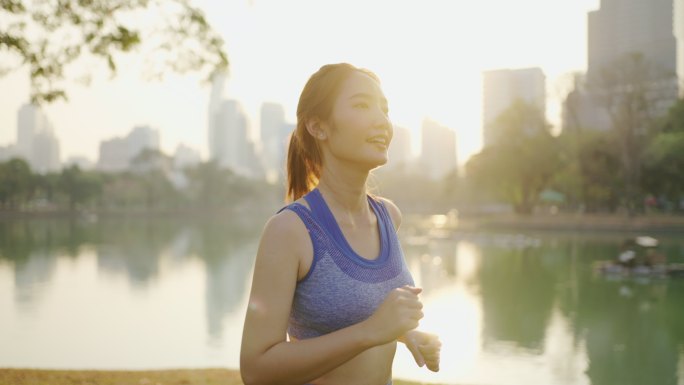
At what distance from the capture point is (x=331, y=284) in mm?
1382

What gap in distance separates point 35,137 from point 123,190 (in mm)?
114786

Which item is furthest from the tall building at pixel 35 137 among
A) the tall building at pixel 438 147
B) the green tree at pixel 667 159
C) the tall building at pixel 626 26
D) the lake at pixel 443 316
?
the lake at pixel 443 316

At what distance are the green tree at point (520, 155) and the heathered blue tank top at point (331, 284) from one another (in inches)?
1817

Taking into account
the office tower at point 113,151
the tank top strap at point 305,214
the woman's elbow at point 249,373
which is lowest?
the office tower at point 113,151

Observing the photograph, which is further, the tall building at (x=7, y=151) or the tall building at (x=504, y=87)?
the tall building at (x=7, y=151)

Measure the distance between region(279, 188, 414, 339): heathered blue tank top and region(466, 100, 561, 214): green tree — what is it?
46.2 metres

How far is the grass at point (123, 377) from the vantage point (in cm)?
615

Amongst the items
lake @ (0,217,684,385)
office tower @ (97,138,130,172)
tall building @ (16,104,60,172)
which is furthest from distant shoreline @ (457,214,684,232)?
tall building @ (16,104,60,172)

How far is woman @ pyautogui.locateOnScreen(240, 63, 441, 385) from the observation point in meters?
1.32

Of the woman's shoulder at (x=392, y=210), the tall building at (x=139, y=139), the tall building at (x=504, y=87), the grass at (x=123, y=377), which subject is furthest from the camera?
the tall building at (x=139, y=139)

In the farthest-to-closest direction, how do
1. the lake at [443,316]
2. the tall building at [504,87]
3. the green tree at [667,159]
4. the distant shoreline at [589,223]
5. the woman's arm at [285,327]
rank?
the tall building at [504,87], the green tree at [667,159], the distant shoreline at [589,223], the lake at [443,316], the woman's arm at [285,327]

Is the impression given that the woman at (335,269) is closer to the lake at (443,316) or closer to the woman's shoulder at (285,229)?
the woman's shoulder at (285,229)

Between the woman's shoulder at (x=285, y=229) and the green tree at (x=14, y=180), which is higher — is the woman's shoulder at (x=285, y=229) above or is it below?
above

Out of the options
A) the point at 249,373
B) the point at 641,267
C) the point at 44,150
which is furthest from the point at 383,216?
the point at 44,150
